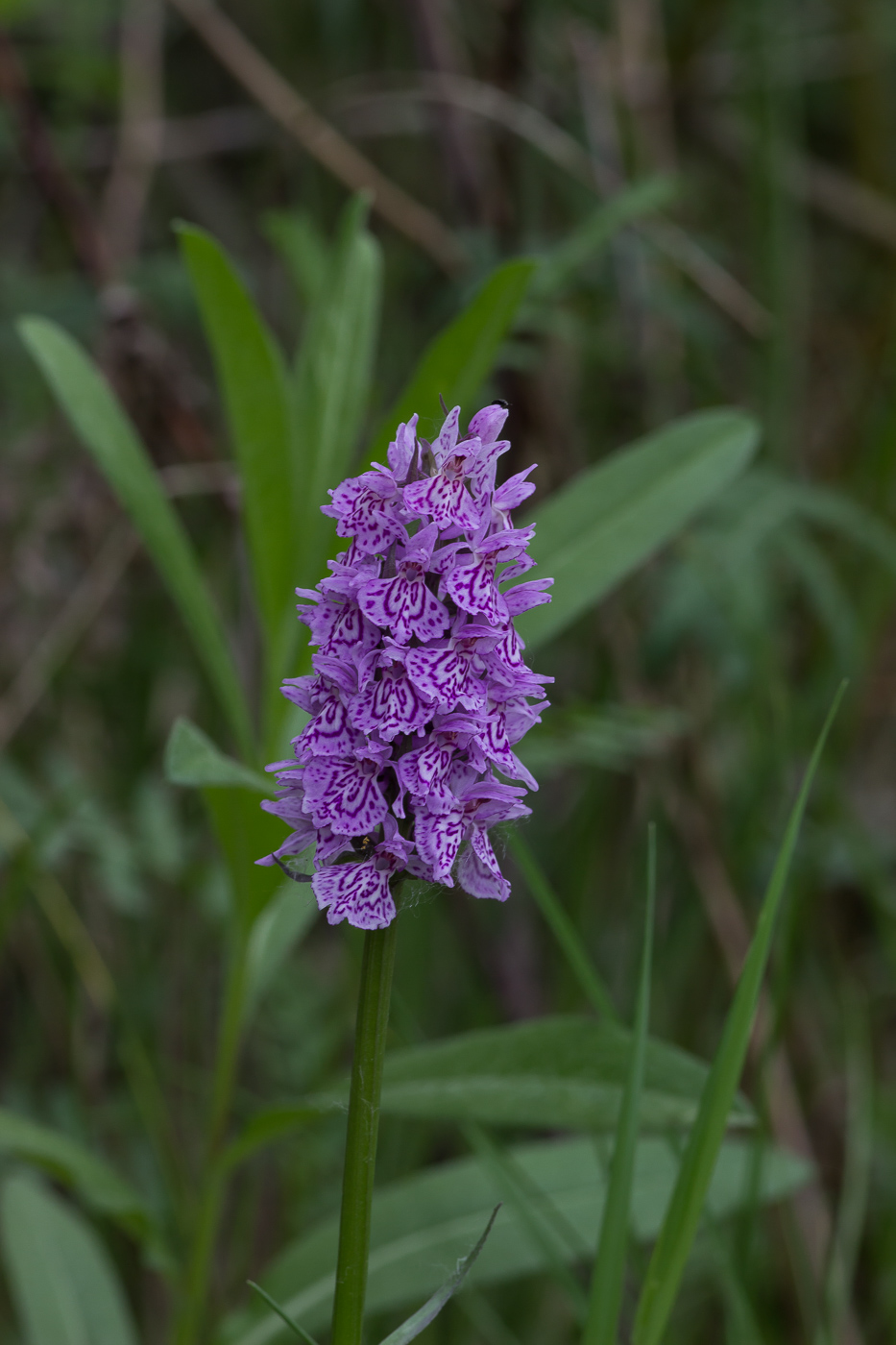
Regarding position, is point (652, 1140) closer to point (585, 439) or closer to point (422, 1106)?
point (422, 1106)

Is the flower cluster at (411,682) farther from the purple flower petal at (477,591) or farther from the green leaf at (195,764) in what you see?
the green leaf at (195,764)

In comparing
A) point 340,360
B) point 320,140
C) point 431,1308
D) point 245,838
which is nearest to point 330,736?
point 431,1308

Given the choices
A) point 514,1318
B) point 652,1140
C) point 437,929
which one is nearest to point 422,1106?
point 652,1140

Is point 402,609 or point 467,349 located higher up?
point 467,349

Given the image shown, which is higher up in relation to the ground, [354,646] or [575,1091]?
[354,646]

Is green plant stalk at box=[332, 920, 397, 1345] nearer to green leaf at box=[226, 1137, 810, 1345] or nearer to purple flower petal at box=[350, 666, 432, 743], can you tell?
purple flower petal at box=[350, 666, 432, 743]

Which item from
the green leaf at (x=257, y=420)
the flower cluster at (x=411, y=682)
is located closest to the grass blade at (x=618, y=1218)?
the flower cluster at (x=411, y=682)

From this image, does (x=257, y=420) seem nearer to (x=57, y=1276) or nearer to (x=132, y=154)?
(x=57, y=1276)
